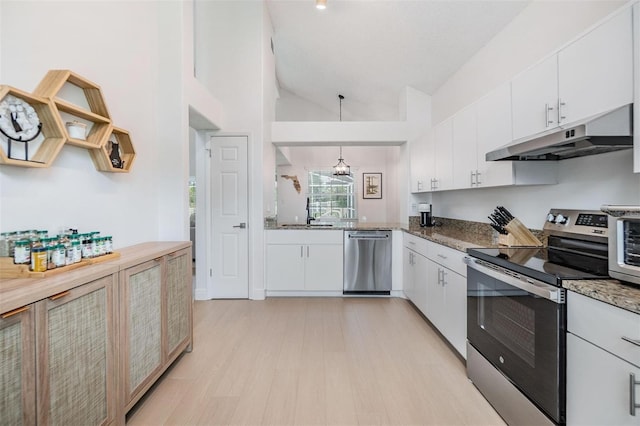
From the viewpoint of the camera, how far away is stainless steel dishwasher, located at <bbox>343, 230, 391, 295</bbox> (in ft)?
13.5

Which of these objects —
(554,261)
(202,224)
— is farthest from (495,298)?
(202,224)

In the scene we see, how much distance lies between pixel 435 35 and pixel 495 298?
9.52 ft

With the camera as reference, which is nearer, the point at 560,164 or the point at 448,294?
the point at 560,164

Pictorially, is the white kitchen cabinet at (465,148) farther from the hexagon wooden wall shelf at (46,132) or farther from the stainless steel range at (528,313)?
the hexagon wooden wall shelf at (46,132)

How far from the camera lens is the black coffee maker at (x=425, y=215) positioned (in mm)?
4180

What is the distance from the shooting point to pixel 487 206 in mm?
3115

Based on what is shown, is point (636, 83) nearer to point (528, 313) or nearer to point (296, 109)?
point (528, 313)

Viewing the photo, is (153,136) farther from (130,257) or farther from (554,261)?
(554,261)

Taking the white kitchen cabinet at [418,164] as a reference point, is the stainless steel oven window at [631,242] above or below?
below

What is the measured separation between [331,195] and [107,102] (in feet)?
20.9

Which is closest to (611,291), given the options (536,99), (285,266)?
(536,99)

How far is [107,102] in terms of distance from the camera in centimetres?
216

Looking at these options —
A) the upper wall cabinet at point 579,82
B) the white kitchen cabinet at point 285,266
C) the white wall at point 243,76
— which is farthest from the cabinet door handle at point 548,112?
the white wall at point 243,76

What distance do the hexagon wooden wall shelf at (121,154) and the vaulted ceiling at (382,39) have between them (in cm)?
271
